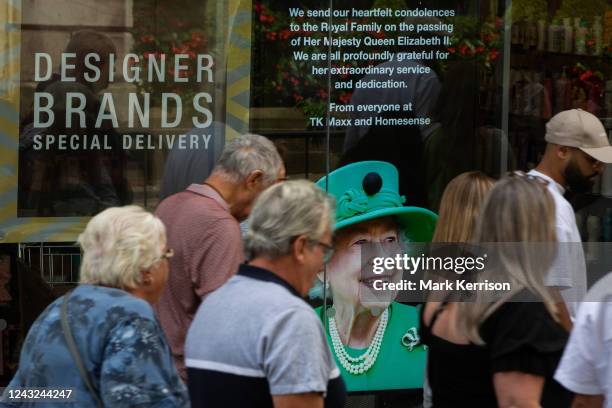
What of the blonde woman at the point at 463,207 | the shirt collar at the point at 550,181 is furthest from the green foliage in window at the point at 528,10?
the blonde woman at the point at 463,207

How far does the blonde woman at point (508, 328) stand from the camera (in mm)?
3869

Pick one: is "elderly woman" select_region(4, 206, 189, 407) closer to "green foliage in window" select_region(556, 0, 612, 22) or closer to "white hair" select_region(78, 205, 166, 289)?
"white hair" select_region(78, 205, 166, 289)

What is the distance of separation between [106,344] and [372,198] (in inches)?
125

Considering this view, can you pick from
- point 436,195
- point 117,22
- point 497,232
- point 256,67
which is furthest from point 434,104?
point 497,232

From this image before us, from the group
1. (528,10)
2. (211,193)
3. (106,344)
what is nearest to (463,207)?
(211,193)

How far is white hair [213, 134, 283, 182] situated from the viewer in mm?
5207

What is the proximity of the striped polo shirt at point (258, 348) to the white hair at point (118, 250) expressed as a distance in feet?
1.23

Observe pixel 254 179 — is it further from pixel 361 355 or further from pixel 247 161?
pixel 361 355

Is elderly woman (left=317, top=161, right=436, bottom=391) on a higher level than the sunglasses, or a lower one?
lower

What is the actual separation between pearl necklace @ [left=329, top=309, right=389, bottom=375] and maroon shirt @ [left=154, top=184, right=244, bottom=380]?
179cm

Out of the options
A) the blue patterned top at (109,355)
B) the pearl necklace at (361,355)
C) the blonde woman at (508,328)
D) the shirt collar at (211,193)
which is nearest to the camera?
the blue patterned top at (109,355)

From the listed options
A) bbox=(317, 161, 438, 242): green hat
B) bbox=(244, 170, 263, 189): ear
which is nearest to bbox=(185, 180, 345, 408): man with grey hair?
bbox=(244, 170, 263, 189): ear

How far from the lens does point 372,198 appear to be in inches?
266

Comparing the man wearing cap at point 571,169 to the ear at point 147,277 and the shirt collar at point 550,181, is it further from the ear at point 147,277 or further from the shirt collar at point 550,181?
the ear at point 147,277
